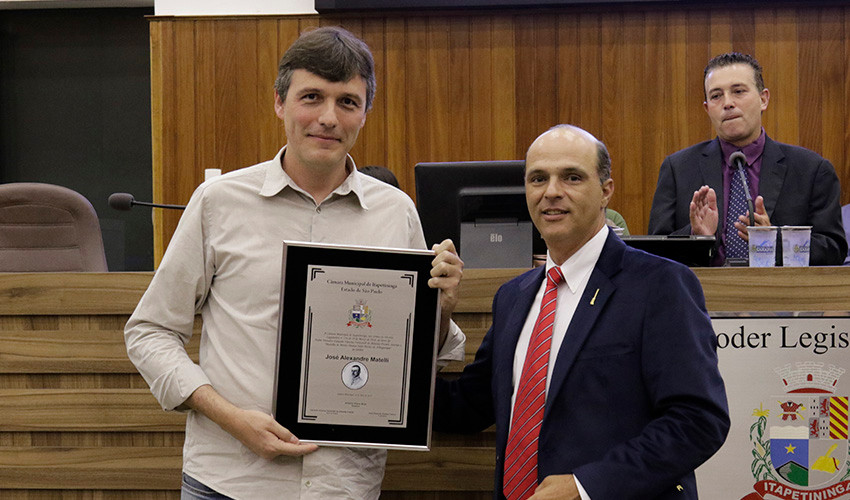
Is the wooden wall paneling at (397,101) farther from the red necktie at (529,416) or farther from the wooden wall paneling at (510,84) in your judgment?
the red necktie at (529,416)

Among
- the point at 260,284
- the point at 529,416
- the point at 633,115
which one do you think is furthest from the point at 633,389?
the point at 633,115

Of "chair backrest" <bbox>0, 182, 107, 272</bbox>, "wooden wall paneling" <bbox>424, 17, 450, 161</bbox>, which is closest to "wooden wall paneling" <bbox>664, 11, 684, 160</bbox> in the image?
"wooden wall paneling" <bbox>424, 17, 450, 161</bbox>

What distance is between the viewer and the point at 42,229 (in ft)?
11.6

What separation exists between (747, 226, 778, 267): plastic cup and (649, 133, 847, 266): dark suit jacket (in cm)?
61

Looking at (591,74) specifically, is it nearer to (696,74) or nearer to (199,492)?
(696,74)

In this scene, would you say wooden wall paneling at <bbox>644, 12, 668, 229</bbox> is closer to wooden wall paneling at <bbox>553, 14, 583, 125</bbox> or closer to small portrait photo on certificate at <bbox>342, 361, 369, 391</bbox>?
wooden wall paneling at <bbox>553, 14, 583, 125</bbox>

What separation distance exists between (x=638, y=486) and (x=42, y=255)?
2.80 metres

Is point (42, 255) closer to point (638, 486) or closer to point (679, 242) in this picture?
point (679, 242)

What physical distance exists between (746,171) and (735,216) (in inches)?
10.6

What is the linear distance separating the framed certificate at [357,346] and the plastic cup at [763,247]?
3.70 ft

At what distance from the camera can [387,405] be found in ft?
5.88

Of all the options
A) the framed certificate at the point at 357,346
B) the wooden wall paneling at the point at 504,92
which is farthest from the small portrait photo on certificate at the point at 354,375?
the wooden wall paneling at the point at 504,92

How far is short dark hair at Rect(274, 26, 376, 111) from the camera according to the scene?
5.73 ft

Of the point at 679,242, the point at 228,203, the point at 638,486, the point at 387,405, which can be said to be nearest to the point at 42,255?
the point at 228,203
